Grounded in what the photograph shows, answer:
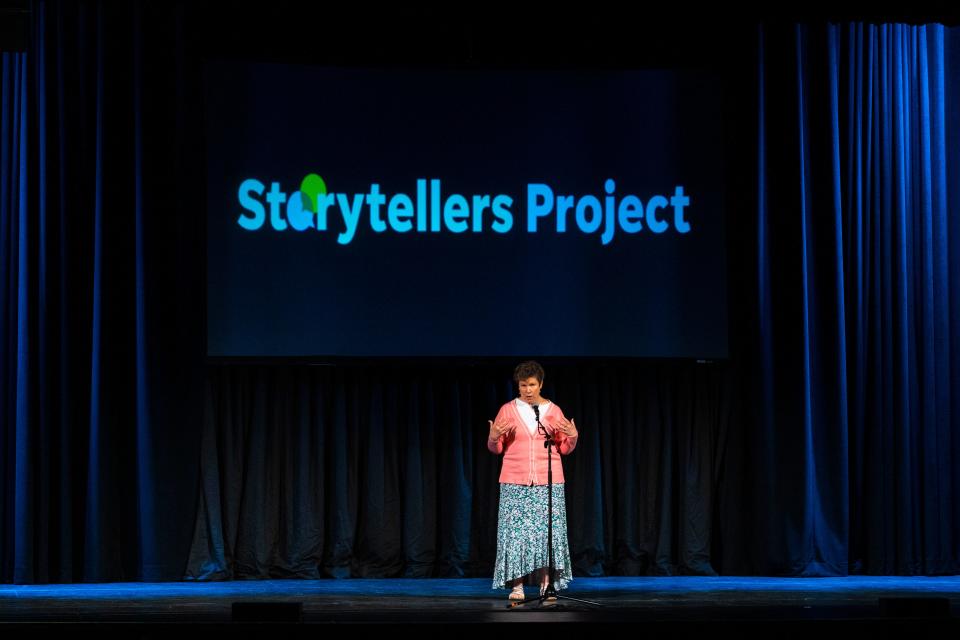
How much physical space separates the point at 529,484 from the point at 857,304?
8.46 feet

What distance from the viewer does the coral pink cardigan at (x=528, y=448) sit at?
5539 millimetres

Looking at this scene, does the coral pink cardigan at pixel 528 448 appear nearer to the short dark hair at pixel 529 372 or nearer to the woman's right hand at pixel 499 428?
the woman's right hand at pixel 499 428

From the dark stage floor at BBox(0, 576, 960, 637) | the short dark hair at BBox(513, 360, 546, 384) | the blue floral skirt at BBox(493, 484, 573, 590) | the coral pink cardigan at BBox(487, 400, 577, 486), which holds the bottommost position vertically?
the dark stage floor at BBox(0, 576, 960, 637)

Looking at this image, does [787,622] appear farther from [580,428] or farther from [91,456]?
[91,456]

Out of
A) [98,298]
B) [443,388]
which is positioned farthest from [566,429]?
[98,298]

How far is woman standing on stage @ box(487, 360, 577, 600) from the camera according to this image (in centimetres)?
553

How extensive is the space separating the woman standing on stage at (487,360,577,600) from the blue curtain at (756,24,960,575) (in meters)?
1.69

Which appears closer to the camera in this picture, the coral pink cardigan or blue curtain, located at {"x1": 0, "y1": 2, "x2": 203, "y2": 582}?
the coral pink cardigan

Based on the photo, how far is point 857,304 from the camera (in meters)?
6.79

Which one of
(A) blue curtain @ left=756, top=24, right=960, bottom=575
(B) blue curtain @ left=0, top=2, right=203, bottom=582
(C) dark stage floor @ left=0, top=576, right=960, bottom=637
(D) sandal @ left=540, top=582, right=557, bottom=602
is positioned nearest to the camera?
(C) dark stage floor @ left=0, top=576, right=960, bottom=637

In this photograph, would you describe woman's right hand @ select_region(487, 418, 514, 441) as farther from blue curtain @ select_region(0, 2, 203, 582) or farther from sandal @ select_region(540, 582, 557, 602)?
blue curtain @ select_region(0, 2, 203, 582)

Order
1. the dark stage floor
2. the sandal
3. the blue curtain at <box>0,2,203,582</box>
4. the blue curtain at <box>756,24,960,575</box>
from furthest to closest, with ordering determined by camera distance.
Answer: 1. the blue curtain at <box>756,24,960,575</box>
2. the blue curtain at <box>0,2,203,582</box>
3. the sandal
4. the dark stage floor

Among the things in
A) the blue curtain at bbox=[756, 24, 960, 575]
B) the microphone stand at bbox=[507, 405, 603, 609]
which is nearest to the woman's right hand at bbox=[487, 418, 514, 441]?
the microphone stand at bbox=[507, 405, 603, 609]

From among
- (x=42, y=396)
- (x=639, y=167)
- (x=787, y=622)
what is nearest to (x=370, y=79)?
(x=639, y=167)
